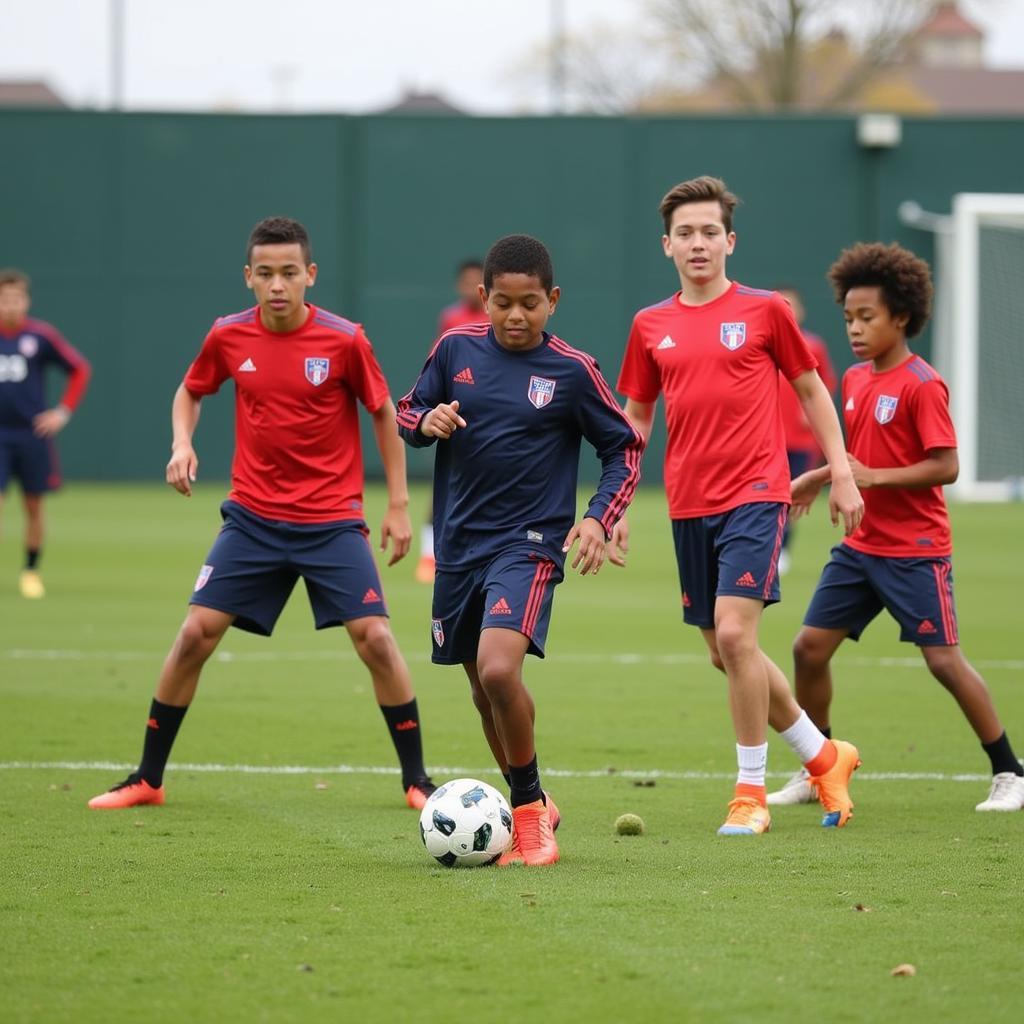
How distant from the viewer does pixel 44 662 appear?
11.2 meters

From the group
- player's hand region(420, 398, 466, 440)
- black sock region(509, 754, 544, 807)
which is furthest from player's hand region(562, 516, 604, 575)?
black sock region(509, 754, 544, 807)

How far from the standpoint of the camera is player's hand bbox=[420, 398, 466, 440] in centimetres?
607

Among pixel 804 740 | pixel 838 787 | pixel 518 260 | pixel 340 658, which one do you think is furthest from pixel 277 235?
pixel 340 658

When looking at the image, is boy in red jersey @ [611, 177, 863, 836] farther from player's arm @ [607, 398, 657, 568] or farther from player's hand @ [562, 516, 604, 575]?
player's hand @ [562, 516, 604, 575]

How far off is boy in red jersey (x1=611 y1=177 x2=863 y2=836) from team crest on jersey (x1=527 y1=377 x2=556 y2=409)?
23.8 inches

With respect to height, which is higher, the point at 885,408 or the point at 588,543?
the point at 885,408

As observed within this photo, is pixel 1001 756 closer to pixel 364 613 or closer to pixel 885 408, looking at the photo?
pixel 885 408

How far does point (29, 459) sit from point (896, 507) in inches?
393

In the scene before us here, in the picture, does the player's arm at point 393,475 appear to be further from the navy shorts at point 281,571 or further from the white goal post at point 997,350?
the white goal post at point 997,350

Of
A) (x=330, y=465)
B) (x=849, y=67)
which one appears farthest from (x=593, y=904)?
(x=849, y=67)

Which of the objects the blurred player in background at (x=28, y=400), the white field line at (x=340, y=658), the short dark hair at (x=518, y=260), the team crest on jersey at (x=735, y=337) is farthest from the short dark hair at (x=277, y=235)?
the blurred player in background at (x=28, y=400)

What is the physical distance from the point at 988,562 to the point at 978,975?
1450cm

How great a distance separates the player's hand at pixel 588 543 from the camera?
6070mm

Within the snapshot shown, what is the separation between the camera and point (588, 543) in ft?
20.0
